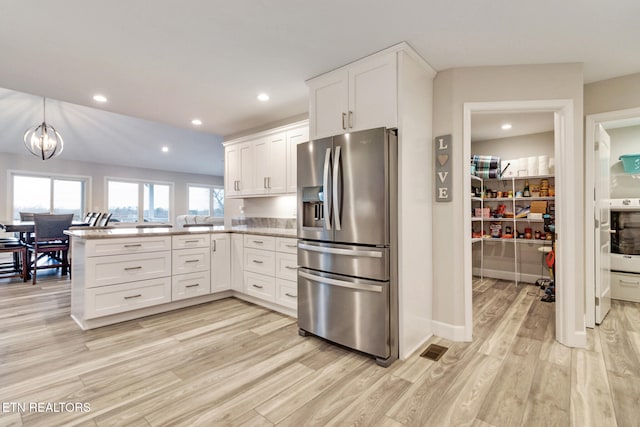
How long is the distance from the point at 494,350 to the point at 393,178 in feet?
5.44

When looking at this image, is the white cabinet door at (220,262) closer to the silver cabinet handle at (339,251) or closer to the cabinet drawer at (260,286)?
the cabinet drawer at (260,286)

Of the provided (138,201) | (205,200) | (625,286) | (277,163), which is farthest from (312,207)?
(205,200)

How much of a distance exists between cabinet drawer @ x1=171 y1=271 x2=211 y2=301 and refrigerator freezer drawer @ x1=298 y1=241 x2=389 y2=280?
1536mm

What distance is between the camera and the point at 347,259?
237cm

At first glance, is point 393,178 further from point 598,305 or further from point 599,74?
point 598,305

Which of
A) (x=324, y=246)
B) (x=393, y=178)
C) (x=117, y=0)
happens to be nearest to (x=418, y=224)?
(x=393, y=178)

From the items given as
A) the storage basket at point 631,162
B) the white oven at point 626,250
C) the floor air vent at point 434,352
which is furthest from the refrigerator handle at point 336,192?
the storage basket at point 631,162

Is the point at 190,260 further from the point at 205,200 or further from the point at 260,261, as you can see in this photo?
the point at 205,200

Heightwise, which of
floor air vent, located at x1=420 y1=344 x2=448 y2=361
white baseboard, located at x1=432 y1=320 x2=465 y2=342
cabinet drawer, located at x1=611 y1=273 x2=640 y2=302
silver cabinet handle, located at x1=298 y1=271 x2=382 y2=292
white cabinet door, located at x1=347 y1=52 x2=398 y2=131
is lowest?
floor air vent, located at x1=420 y1=344 x2=448 y2=361

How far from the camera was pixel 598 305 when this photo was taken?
2924 millimetres

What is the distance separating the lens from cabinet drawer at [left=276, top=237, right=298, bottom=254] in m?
3.06

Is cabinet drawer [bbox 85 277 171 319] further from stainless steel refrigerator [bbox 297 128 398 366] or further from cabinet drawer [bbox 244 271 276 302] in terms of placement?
stainless steel refrigerator [bbox 297 128 398 366]

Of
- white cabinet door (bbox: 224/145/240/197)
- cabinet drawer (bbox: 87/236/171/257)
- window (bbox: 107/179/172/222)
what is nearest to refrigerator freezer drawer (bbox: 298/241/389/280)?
cabinet drawer (bbox: 87/236/171/257)

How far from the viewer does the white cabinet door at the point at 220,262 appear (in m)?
3.67
